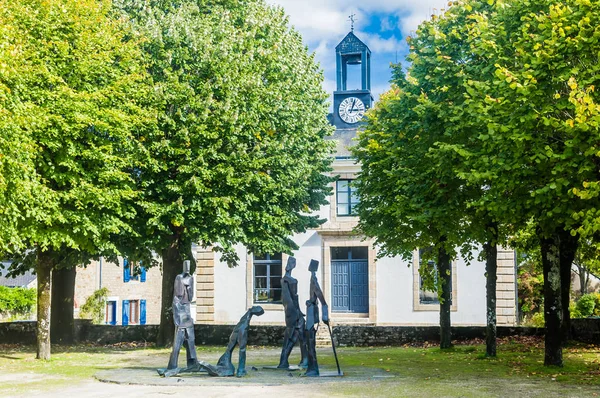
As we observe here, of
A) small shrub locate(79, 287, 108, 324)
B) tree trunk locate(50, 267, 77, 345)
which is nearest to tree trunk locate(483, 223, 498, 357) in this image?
tree trunk locate(50, 267, 77, 345)

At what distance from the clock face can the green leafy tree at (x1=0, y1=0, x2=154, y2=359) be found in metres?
20.8

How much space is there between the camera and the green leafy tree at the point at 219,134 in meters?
25.2

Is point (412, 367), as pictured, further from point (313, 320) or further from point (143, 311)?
point (143, 311)

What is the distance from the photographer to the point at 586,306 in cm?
3447

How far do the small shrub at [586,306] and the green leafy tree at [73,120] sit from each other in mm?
20705

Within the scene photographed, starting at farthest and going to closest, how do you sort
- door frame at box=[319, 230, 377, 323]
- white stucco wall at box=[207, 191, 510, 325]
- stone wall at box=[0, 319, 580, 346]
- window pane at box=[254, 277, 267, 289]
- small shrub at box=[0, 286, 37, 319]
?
small shrub at box=[0, 286, 37, 319] < window pane at box=[254, 277, 267, 289] < door frame at box=[319, 230, 377, 323] < white stucco wall at box=[207, 191, 510, 325] < stone wall at box=[0, 319, 580, 346]

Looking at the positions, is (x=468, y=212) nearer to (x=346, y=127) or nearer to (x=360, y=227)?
(x=360, y=227)

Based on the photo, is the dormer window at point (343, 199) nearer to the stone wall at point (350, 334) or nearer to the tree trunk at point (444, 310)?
the stone wall at point (350, 334)

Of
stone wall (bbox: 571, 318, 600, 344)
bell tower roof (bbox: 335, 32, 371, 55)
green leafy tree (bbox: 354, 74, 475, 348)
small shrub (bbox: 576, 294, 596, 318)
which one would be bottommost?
stone wall (bbox: 571, 318, 600, 344)

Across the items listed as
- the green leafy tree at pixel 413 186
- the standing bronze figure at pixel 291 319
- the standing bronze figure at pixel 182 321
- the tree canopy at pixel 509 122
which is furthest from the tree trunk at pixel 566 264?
the standing bronze figure at pixel 182 321

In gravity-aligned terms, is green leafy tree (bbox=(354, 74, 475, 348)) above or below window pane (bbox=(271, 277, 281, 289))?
above

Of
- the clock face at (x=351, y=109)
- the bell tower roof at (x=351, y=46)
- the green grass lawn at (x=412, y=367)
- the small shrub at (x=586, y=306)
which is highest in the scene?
the bell tower roof at (x=351, y=46)

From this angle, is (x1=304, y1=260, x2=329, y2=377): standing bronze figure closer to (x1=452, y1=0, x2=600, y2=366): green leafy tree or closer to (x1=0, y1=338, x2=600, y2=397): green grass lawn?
(x1=0, y1=338, x2=600, y2=397): green grass lawn

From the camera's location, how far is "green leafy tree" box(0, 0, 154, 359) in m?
21.7
